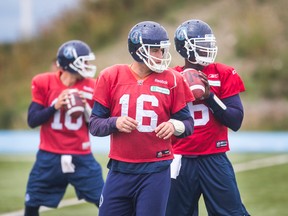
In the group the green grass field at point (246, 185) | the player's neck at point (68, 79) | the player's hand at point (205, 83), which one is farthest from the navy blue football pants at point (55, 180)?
the player's hand at point (205, 83)

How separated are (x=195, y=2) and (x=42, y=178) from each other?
1780 cm

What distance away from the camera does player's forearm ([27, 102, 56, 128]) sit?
6.52 metres

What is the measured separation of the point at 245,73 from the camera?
19.6 meters

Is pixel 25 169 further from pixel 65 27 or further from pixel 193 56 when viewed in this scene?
pixel 65 27

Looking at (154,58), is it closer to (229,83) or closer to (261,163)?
(229,83)

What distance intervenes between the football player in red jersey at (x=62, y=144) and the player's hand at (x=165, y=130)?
1.89m

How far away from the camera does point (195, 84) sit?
518cm

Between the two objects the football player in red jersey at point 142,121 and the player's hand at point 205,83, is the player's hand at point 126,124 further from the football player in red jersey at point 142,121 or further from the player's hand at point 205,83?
the player's hand at point 205,83

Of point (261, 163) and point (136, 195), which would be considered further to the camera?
point (261, 163)

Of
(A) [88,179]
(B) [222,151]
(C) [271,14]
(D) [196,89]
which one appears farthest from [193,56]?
(C) [271,14]

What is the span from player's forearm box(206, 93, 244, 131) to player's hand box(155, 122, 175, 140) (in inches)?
22.3

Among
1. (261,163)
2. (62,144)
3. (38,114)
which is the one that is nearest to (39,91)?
(38,114)

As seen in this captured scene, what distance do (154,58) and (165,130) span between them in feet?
1.62

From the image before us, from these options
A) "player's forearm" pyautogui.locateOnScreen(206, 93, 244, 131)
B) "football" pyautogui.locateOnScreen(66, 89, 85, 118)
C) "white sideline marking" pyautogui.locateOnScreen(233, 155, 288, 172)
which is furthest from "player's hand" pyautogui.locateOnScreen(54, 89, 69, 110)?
"white sideline marking" pyautogui.locateOnScreen(233, 155, 288, 172)
